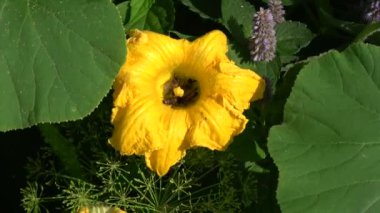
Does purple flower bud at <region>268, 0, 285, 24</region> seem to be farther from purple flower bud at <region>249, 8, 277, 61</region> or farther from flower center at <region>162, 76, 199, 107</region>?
flower center at <region>162, 76, 199, 107</region>

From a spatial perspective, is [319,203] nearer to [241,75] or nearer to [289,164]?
[289,164]

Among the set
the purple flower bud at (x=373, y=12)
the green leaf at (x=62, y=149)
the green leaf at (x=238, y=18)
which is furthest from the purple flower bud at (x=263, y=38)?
the green leaf at (x=62, y=149)

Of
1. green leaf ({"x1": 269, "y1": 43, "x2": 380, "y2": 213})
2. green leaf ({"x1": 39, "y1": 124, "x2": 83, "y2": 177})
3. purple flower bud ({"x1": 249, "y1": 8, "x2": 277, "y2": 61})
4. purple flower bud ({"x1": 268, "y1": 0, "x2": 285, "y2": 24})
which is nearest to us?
green leaf ({"x1": 269, "y1": 43, "x2": 380, "y2": 213})

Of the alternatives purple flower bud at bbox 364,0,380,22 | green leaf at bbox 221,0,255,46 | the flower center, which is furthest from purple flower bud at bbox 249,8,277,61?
purple flower bud at bbox 364,0,380,22

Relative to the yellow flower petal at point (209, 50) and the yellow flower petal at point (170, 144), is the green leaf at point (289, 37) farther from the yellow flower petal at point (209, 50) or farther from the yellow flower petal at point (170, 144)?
the yellow flower petal at point (170, 144)

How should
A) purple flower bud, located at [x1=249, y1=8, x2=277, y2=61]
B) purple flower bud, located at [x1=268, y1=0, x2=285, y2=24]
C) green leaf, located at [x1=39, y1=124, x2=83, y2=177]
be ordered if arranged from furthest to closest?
green leaf, located at [x1=39, y1=124, x2=83, y2=177] → purple flower bud, located at [x1=268, y1=0, x2=285, y2=24] → purple flower bud, located at [x1=249, y1=8, x2=277, y2=61]

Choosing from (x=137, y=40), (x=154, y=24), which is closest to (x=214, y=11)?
Result: (x=154, y=24)

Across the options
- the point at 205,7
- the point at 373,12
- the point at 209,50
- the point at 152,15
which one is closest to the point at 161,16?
the point at 152,15
